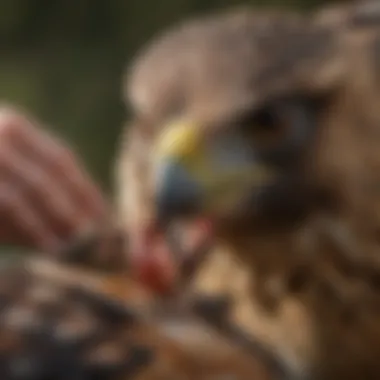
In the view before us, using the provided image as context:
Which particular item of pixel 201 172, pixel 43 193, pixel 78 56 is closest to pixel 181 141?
pixel 201 172

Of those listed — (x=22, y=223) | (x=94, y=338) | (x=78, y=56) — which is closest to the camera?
(x=94, y=338)

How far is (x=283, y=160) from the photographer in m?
0.70

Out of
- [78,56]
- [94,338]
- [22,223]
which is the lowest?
[94,338]

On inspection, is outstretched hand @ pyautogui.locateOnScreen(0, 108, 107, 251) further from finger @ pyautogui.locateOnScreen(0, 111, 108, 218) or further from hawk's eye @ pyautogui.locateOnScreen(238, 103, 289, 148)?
hawk's eye @ pyautogui.locateOnScreen(238, 103, 289, 148)

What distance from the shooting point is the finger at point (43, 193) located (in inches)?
31.0

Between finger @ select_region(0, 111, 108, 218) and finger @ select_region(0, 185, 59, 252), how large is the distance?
0.10 feet

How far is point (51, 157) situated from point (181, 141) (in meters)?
0.17

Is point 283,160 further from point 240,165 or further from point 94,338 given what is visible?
point 94,338

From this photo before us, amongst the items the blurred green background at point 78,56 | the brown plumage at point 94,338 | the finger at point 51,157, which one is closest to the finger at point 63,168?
the finger at point 51,157

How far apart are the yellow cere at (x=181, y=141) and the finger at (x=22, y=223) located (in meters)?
0.13

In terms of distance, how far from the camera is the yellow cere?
2.22 ft

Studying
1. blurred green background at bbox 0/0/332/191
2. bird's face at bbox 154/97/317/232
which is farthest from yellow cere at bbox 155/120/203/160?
blurred green background at bbox 0/0/332/191

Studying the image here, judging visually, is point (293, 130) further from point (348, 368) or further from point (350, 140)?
point (348, 368)

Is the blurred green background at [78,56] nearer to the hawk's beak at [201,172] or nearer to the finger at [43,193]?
the finger at [43,193]
